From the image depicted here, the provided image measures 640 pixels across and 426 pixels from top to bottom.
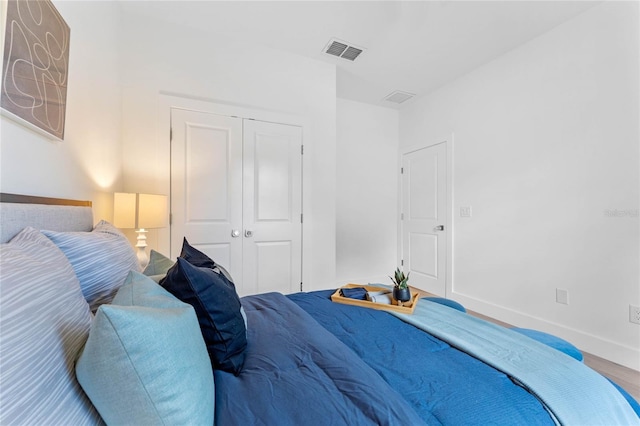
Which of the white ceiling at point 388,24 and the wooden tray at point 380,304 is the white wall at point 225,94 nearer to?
the white ceiling at point 388,24

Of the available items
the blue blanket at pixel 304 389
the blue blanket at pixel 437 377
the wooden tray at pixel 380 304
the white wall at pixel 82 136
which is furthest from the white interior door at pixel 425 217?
the white wall at pixel 82 136

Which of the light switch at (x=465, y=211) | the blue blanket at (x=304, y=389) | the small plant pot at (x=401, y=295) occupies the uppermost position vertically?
the light switch at (x=465, y=211)

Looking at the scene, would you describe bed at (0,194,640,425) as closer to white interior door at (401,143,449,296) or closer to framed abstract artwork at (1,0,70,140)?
framed abstract artwork at (1,0,70,140)

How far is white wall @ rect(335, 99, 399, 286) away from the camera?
388 centimetres

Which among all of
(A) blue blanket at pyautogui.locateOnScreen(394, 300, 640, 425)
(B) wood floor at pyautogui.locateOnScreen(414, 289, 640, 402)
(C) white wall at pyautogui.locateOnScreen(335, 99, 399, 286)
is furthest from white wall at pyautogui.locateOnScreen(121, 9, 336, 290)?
(B) wood floor at pyautogui.locateOnScreen(414, 289, 640, 402)

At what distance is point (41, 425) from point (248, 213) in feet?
7.53

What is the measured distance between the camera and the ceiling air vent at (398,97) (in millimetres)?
3729

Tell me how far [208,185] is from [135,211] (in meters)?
0.73

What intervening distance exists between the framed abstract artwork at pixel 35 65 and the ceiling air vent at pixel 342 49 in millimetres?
2097

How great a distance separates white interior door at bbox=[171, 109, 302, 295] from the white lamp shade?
462 millimetres

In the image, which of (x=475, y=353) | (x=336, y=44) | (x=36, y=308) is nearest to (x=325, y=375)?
(x=475, y=353)

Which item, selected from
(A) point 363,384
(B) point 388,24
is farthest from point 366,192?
(A) point 363,384

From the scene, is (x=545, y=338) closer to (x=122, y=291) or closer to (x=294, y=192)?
(x=122, y=291)

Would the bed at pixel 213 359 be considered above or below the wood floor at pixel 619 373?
above
